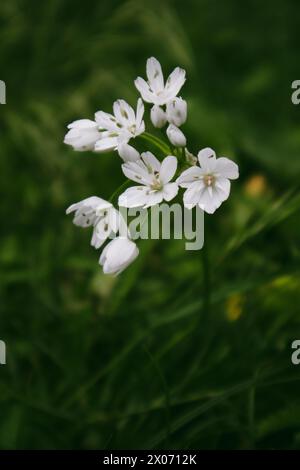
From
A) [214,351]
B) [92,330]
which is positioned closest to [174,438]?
[214,351]

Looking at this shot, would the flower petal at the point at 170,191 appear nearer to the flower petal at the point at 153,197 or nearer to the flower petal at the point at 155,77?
the flower petal at the point at 153,197

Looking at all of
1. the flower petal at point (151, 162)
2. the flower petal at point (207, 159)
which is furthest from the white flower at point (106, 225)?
the flower petal at point (207, 159)

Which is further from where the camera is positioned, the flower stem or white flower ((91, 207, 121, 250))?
the flower stem

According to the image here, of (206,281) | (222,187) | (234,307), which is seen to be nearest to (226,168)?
(222,187)

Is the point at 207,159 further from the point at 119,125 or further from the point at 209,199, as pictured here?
the point at 119,125

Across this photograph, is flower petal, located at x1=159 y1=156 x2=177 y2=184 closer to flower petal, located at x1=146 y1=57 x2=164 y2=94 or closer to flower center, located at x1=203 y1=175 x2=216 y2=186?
flower center, located at x1=203 y1=175 x2=216 y2=186

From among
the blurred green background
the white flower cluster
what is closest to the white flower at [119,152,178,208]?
the white flower cluster

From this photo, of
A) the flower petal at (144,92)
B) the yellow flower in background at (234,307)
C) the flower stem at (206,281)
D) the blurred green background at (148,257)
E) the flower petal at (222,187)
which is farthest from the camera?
the yellow flower in background at (234,307)
